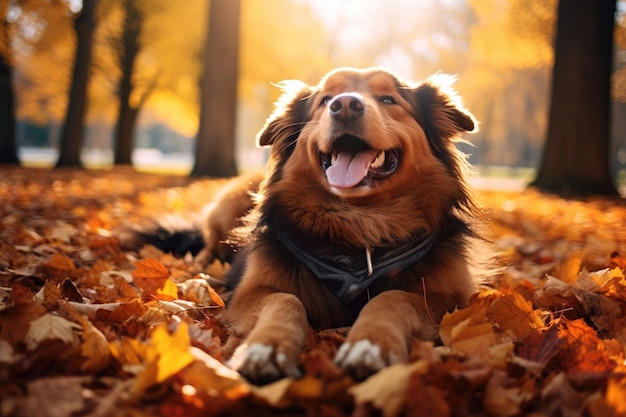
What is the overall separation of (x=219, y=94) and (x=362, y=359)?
486 inches

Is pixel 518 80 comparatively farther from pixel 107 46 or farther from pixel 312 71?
pixel 107 46

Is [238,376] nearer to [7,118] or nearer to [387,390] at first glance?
[387,390]

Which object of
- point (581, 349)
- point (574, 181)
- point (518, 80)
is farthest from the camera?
point (518, 80)

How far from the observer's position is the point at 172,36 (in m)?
21.3

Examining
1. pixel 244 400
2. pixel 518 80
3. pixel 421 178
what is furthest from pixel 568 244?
pixel 518 80

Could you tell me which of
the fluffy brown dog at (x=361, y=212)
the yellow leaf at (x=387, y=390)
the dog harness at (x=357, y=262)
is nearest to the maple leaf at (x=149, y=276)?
the fluffy brown dog at (x=361, y=212)

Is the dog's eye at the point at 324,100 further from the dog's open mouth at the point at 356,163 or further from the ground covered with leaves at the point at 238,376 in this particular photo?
the ground covered with leaves at the point at 238,376

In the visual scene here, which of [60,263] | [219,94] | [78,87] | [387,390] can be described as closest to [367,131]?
[387,390]

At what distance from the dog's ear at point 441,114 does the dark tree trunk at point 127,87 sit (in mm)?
19321

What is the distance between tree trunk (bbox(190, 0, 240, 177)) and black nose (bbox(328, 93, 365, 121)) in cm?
1092

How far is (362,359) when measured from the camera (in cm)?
191

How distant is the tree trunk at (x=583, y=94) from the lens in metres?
10.9

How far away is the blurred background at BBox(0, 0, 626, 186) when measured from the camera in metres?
17.0

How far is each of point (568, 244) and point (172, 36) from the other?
761 inches
